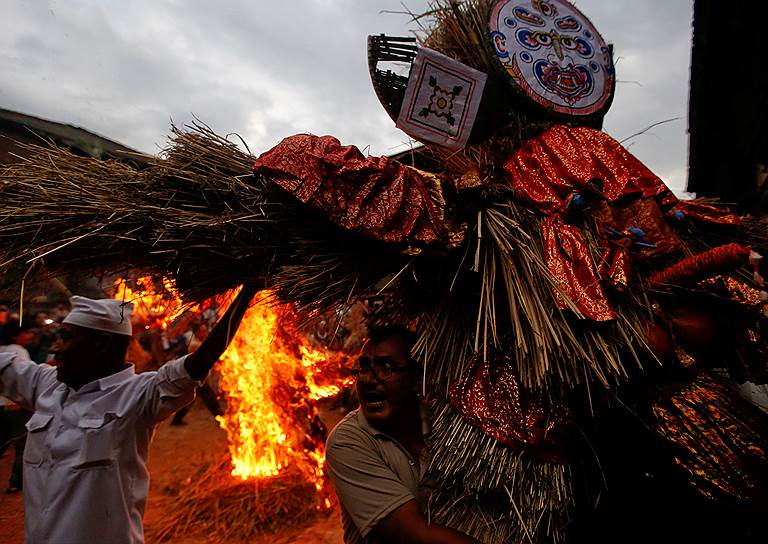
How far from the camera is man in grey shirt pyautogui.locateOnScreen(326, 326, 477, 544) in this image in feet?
4.90

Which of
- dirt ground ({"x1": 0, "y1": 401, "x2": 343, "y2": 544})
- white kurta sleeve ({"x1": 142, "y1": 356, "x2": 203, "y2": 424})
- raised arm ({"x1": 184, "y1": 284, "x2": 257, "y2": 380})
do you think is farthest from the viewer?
dirt ground ({"x1": 0, "y1": 401, "x2": 343, "y2": 544})

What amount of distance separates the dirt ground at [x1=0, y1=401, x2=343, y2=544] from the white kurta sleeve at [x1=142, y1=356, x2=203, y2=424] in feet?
11.3

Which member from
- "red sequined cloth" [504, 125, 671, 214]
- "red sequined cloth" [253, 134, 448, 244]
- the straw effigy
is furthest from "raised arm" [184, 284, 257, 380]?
"red sequined cloth" [504, 125, 671, 214]

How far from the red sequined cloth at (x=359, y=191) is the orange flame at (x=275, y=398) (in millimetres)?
4307

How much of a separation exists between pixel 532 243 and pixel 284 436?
5067 mm

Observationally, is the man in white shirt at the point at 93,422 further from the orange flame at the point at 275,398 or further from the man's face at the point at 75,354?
the orange flame at the point at 275,398

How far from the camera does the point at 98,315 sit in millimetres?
2471

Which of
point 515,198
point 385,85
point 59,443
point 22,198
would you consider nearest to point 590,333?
point 515,198

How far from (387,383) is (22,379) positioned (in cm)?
237

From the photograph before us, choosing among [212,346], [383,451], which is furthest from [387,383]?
[212,346]

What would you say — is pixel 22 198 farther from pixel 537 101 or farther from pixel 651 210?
pixel 651 210

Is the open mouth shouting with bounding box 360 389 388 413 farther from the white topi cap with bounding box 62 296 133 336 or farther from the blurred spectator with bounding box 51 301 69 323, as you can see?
the blurred spectator with bounding box 51 301 69 323

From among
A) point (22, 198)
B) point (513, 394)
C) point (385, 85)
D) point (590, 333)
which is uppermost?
point (385, 85)

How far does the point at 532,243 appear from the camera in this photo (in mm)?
1441
